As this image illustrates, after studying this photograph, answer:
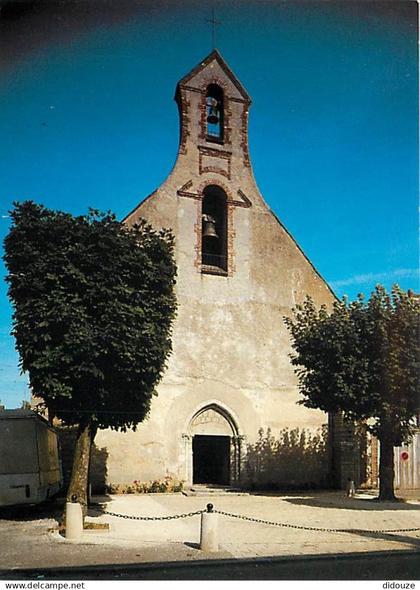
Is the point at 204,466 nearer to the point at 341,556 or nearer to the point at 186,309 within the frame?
the point at 186,309

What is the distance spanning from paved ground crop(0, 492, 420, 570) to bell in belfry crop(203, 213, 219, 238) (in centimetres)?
925

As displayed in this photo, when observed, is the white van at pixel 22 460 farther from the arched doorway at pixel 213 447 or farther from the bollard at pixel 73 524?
the arched doorway at pixel 213 447

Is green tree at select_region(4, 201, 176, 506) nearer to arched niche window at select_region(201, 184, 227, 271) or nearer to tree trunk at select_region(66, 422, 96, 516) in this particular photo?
tree trunk at select_region(66, 422, 96, 516)

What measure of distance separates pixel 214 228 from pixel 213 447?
7.98m

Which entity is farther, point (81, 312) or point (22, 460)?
point (22, 460)

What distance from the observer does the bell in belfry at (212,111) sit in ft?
75.7

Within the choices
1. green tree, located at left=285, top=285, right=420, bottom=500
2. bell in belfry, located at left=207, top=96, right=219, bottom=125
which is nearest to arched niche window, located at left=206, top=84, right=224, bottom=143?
bell in belfry, located at left=207, top=96, right=219, bottom=125

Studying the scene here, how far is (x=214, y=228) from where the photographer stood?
22.4 meters

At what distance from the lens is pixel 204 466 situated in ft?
72.1

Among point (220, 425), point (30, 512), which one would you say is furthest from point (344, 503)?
point (30, 512)

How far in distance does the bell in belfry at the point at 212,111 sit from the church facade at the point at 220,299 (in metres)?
0.04

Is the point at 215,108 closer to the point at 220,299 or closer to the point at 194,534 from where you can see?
the point at 220,299

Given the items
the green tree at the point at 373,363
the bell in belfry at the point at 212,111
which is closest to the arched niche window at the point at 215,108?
the bell in belfry at the point at 212,111

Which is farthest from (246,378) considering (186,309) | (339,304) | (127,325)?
(127,325)
